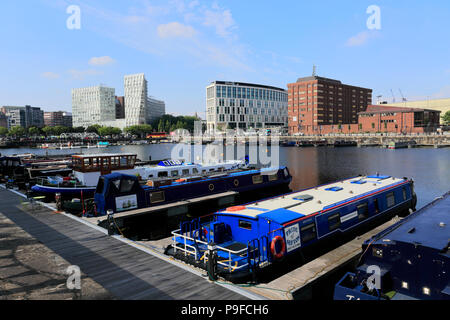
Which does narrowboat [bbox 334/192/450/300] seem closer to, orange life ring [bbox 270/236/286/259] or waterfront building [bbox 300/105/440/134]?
orange life ring [bbox 270/236/286/259]

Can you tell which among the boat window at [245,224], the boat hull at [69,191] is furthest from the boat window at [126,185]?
the boat window at [245,224]

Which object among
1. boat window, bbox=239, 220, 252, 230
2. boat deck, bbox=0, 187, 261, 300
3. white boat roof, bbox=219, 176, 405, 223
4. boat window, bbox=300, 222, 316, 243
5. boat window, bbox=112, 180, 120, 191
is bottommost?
boat deck, bbox=0, 187, 261, 300

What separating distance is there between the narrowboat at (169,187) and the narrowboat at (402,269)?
54.6ft

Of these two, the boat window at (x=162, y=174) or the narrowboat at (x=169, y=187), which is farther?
the boat window at (x=162, y=174)

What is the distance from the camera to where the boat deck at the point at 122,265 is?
9.91 metres

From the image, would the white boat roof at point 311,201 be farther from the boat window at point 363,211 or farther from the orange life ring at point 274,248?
the orange life ring at point 274,248

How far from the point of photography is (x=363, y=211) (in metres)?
18.6

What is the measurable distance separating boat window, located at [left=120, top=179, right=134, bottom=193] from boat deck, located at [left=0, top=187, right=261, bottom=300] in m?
4.41

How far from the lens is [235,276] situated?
1153 cm

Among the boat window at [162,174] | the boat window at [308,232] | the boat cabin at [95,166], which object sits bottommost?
the boat window at [308,232]

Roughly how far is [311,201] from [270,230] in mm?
5365

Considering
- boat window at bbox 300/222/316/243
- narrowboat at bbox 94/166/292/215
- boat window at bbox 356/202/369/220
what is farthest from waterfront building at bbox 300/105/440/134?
boat window at bbox 300/222/316/243

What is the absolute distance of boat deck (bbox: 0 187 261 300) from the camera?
9910mm
